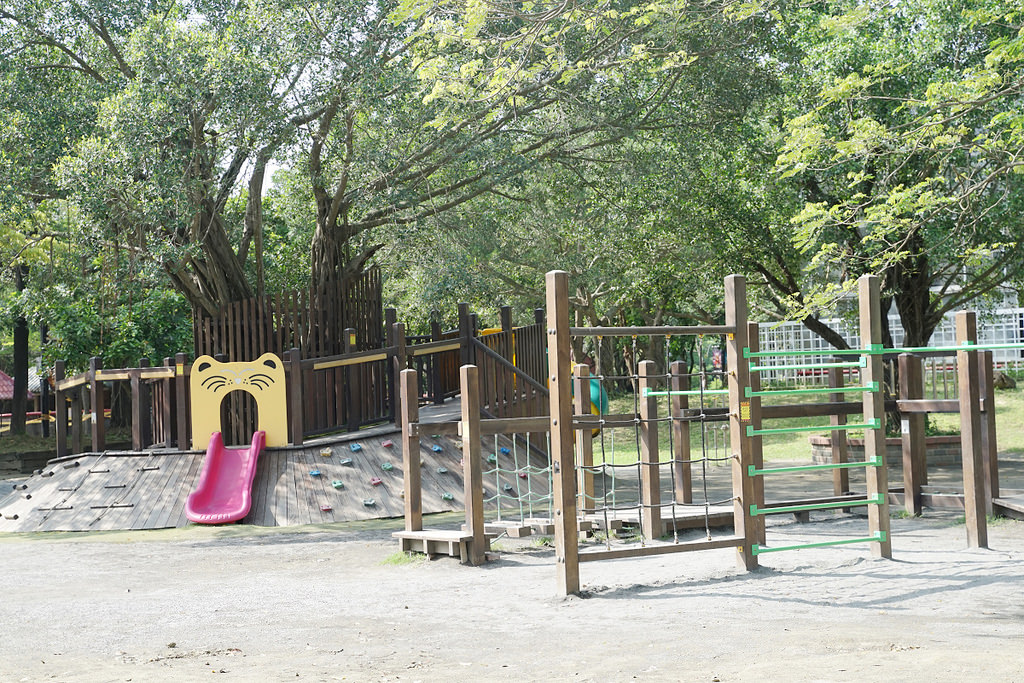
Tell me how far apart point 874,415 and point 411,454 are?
4032 millimetres

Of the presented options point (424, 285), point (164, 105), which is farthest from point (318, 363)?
point (424, 285)

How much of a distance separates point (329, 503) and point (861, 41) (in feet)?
36.1

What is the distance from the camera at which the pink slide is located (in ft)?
38.4

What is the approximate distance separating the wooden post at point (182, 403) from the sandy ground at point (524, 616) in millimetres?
3786

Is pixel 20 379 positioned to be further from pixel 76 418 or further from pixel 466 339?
pixel 466 339

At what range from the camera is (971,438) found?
27.7 feet

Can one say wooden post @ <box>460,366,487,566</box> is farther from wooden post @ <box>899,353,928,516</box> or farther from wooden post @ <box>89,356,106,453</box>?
wooden post @ <box>89,356,106,453</box>

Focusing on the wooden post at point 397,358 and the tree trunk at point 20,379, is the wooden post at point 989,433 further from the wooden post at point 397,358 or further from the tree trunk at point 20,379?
the tree trunk at point 20,379

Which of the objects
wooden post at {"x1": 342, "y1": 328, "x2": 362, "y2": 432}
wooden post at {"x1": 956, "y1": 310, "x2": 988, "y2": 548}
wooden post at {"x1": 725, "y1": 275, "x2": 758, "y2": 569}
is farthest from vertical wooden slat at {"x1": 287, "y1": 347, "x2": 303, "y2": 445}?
wooden post at {"x1": 956, "y1": 310, "x2": 988, "y2": 548}

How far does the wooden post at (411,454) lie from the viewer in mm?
9328

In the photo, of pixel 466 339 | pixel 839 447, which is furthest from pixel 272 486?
pixel 839 447

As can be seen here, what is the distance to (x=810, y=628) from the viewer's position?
5547 mm

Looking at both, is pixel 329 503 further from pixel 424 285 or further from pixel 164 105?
pixel 424 285

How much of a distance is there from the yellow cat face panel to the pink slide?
0.21 m
